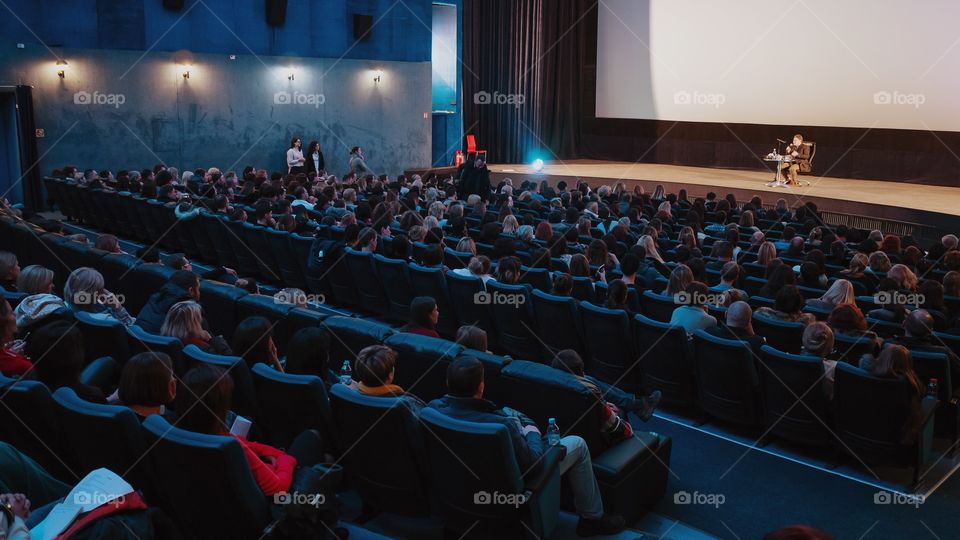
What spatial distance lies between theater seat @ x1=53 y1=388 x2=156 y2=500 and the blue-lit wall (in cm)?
1285

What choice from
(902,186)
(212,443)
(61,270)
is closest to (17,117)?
(61,270)

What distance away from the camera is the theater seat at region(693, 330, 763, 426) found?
495cm

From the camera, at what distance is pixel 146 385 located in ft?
10.8

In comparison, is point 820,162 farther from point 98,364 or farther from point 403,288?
point 98,364

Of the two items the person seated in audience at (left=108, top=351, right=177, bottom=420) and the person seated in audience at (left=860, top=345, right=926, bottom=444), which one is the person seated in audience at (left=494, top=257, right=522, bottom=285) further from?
the person seated in audience at (left=108, top=351, right=177, bottom=420)

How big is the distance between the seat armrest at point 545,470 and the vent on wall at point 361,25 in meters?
15.9

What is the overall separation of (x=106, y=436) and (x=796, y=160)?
15.9 metres

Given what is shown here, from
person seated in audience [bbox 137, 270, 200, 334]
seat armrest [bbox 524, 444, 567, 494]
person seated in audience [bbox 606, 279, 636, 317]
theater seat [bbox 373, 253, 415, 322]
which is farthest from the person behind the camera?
theater seat [bbox 373, 253, 415, 322]

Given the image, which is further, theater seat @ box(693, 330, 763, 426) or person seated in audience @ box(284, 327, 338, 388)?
theater seat @ box(693, 330, 763, 426)

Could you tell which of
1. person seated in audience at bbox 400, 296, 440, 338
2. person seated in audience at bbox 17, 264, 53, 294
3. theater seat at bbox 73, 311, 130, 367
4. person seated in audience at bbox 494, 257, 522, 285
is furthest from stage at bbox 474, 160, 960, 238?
person seated in audience at bbox 17, 264, 53, 294

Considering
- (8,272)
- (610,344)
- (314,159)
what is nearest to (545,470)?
(610,344)

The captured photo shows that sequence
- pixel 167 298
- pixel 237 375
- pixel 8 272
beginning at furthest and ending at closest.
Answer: pixel 8 272
pixel 167 298
pixel 237 375

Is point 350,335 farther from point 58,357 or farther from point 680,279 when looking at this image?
point 680,279

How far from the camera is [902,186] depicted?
54.3 feet
